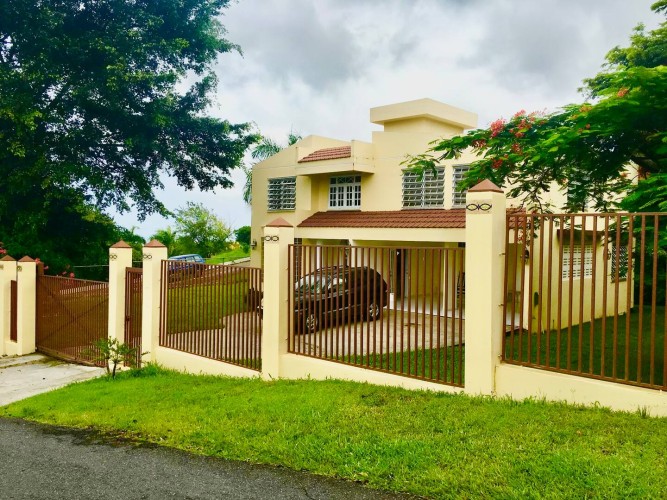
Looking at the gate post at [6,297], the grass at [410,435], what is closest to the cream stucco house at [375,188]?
the gate post at [6,297]

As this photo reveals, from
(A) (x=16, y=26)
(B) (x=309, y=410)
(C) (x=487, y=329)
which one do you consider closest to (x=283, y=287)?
(B) (x=309, y=410)

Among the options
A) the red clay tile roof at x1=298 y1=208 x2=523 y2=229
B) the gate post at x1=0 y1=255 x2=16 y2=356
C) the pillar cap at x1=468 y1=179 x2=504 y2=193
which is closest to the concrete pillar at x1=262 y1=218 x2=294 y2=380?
the pillar cap at x1=468 y1=179 x2=504 y2=193

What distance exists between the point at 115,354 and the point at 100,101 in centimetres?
1386

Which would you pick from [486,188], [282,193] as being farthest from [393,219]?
[486,188]

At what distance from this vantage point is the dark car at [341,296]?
713cm

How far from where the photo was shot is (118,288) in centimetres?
1061

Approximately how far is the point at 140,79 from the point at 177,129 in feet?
13.2

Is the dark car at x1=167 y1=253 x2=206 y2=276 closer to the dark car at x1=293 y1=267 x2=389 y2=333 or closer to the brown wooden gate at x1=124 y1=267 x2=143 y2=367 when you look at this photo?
the brown wooden gate at x1=124 y1=267 x2=143 y2=367

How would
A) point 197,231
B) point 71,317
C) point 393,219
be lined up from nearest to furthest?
point 71,317 < point 393,219 < point 197,231

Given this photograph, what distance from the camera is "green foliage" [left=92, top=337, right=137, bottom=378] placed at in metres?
9.41

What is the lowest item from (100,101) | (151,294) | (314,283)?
(151,294)

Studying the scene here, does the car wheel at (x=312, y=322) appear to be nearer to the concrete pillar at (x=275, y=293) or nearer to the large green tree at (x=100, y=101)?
the concrete pillar at (x=275, y=293)

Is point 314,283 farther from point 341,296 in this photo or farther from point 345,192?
point 345,192

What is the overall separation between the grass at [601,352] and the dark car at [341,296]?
5.87 ft
